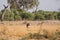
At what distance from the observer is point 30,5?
61.7 m

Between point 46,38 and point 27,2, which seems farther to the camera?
point 27,2

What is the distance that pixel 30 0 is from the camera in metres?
60.7

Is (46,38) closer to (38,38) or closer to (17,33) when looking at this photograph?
(38,38)

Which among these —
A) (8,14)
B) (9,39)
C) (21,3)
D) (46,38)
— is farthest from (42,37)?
(21,3)

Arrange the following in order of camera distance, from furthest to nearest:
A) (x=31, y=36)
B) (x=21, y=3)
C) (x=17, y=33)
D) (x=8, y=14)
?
(x=21, y=3)
(x=8, y=14)
(x=17, y=33)
(x=31, y=36)

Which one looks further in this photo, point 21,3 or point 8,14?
point 21,3

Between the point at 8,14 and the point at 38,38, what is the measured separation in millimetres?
31322

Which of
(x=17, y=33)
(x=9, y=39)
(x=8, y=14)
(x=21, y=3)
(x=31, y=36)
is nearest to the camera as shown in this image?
(x=9, y=39)

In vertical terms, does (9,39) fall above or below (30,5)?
above

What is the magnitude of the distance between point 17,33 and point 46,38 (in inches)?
73.0

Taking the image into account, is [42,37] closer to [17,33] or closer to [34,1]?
[17,33]

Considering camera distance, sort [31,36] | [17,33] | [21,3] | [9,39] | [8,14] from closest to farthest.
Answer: [9,39] < [31,36] < [17,33] < [8,14] < [21,3]

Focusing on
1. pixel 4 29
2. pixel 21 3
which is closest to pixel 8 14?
pixel 21 3

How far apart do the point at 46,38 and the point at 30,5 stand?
52.3m
